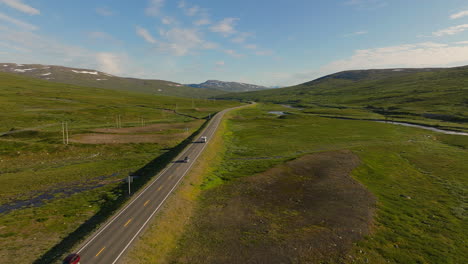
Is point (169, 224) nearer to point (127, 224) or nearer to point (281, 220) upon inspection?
point (127, 224)

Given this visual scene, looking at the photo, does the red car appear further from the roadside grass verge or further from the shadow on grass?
the roadside grass verge

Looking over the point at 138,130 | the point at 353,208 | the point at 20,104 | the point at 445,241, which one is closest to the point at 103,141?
the point at 138,130

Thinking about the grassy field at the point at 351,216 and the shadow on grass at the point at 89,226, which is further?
the grassy field at the point at 351,216

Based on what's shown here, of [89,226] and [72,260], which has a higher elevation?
[72,260]

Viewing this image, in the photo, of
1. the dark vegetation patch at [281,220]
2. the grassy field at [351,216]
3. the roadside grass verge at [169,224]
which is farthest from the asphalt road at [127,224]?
the dark vegetation patch at [281,220]

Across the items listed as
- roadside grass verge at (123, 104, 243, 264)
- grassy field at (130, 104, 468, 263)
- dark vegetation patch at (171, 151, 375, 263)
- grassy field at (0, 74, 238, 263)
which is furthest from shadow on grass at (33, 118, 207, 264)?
dark vegetation patch at (171, 151, 375, 263)

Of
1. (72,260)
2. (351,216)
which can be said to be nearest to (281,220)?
(351,216)

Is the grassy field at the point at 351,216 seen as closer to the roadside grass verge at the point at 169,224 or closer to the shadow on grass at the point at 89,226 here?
the roadside grass verge at the point at 169,224
